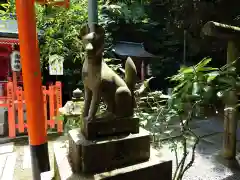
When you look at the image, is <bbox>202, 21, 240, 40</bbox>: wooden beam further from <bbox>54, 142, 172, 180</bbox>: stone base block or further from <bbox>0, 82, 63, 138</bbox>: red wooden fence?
<bbox>0, 82, 63, 138</bbox>: red wooden fence

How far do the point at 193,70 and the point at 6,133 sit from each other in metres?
5.13

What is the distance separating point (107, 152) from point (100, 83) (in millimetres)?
620

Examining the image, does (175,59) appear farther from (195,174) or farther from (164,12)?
(195,174)

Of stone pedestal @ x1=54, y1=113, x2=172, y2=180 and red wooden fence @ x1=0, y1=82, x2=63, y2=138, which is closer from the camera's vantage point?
stone pedestal @ x1=54, y1=113, x2=172, y2=180

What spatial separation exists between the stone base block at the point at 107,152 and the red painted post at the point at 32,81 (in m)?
0.61

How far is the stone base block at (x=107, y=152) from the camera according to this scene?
181cm

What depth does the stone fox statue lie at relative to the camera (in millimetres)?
1747

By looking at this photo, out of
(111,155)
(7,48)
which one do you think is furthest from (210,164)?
(7,48)

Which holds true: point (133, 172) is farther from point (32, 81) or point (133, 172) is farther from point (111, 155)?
point (32, 81)

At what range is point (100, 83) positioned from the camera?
1.81 m

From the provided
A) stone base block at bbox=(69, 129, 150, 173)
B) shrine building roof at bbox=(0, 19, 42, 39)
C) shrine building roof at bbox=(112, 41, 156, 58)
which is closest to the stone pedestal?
stone base block at bbox=(69, 129, 150, 173)

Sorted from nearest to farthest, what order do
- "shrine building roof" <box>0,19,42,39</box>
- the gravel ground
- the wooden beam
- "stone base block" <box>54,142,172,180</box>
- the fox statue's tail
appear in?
"stone base block" <box>54,142,172,180</box>, the fox statue's tail, the wooden beam, the gravel ground, "shrine building roof" <box>0,19,42,39</box>

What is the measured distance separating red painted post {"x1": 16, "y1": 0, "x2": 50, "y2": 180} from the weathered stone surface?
760 millimetres

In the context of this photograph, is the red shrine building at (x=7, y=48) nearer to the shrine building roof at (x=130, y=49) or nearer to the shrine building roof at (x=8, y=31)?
the shrine building roof at (x=8, y=31)
